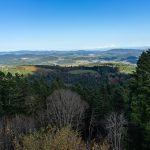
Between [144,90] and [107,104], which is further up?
[144,90]

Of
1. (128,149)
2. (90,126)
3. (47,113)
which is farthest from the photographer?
(90,126)

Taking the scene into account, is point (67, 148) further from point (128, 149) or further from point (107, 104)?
point (107, 104)

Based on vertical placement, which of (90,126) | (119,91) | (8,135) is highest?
(119,91)

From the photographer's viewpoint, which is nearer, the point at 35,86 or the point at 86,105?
the point at 86,105

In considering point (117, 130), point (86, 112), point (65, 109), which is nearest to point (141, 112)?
point (117, 130)

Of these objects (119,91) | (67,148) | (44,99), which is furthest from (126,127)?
(44,99)

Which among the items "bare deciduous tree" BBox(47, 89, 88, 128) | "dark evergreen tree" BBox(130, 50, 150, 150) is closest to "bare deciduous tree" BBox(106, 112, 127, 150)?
"dark evergreen tree" BBox(130, 50, 150, 150)

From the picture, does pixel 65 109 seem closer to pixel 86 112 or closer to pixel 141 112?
pixel 86 112

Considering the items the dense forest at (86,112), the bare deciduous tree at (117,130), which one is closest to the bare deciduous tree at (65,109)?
the dense forest at (86,112)

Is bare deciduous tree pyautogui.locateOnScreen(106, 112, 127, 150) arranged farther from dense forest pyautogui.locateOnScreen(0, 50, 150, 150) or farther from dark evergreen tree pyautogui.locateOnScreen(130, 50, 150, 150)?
dark evergreen tree pyautogui.locateOnScreen(130, 50, 150, 150)
